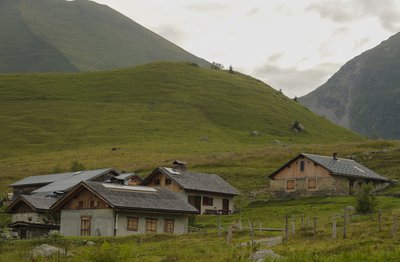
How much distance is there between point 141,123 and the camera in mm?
170000

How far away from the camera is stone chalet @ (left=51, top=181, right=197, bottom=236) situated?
5862 centimetres

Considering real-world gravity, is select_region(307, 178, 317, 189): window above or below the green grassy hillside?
below

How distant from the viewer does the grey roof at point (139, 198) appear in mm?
58625

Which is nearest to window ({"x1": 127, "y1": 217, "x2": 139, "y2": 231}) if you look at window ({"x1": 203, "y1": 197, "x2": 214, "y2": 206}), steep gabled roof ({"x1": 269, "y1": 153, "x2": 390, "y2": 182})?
window ({"x1": 203, "y1": 197, "x2": 214, "y2": 206})

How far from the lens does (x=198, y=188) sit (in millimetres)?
81812

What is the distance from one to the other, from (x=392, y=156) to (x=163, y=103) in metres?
96.9

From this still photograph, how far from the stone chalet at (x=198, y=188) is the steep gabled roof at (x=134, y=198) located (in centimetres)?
1614

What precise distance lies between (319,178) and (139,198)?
1297 inches

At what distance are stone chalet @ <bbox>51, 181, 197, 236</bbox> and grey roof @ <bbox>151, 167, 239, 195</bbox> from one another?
16788 mm

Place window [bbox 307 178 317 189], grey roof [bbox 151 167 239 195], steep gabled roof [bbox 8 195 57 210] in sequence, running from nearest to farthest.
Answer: steep gabled roof [bbox 8 195 57 210] < grey roof [bbox 151 167 239 195] < window [bbox 307 178 317 189]

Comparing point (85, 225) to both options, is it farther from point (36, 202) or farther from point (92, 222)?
point (36, 202)

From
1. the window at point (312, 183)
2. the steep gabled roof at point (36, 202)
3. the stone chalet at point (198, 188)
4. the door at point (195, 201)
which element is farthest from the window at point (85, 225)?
the window at point (312, 183)

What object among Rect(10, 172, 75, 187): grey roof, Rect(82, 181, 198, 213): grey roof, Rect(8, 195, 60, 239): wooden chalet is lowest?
Rect(8, 195, 60, 239): wooden chalet

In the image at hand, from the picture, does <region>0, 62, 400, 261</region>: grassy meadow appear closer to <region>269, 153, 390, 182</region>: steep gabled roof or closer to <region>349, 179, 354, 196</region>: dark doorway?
<region>269, 153, 390, 182</region>: steep gabled roof
